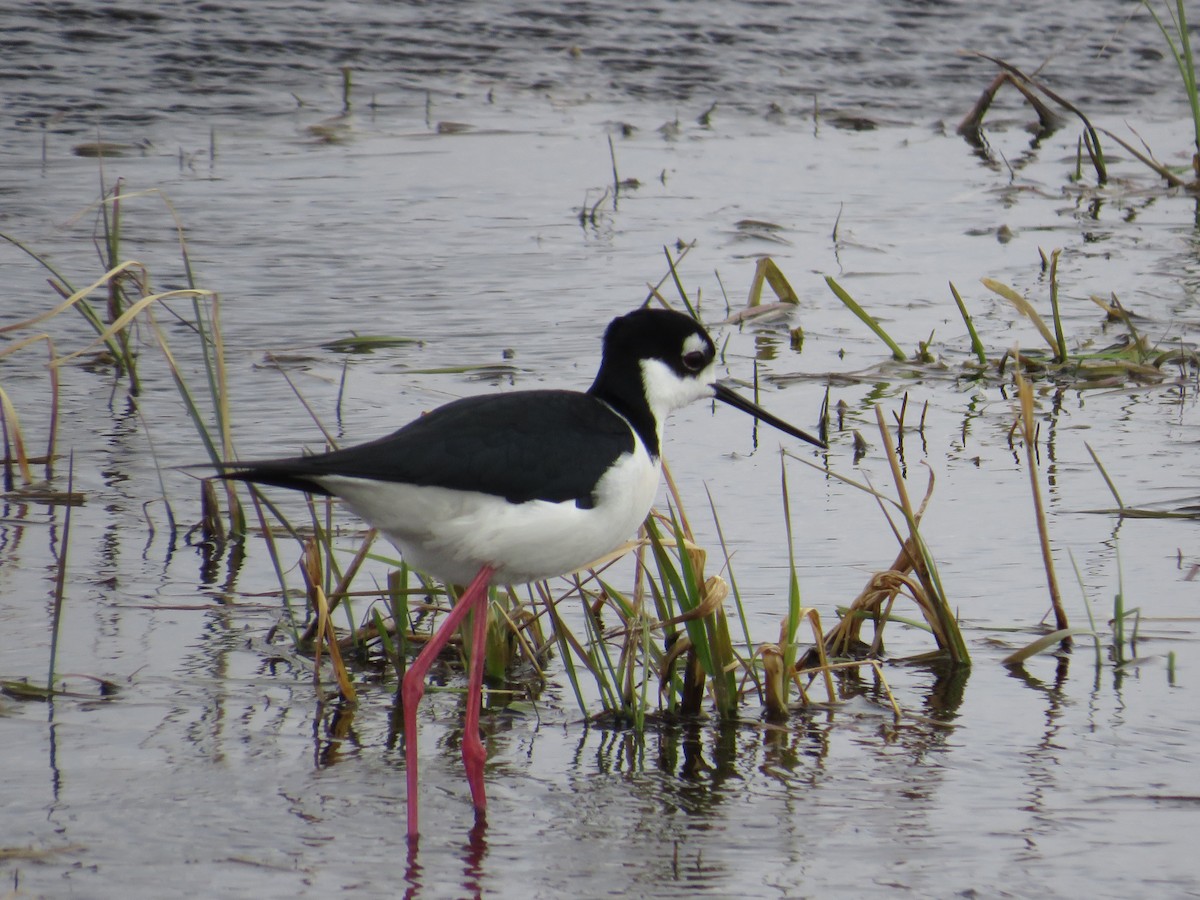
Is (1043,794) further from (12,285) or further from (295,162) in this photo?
(295,162)

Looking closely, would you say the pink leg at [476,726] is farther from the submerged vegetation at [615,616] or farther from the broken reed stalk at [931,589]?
the broken reed stalk at [931,589]

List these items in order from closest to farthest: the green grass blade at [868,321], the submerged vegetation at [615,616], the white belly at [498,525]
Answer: the white belly at [498,525] < the submerged vegetation at [615,616] < the green grass blade at [868,321]

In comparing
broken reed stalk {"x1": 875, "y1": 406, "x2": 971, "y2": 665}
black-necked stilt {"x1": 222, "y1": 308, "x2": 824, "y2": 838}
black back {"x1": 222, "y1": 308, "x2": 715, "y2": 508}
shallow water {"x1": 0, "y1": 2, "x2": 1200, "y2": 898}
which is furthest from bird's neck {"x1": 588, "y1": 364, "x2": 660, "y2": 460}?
shallow water {"x1": 0, "y1": 2, "x2": 1200, "y2": 898}

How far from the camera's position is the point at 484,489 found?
3742 mm

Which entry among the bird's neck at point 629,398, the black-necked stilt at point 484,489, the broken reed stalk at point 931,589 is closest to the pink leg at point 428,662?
the black-necked stilt at point 484,489

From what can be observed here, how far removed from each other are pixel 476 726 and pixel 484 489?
53 cm

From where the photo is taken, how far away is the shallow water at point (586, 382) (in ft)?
11.8

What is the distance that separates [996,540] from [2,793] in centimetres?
288

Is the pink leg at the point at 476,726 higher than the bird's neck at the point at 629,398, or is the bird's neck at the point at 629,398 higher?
the bird's neck at the point at 629,398

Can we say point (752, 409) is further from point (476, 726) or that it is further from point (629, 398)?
point (476, 726)

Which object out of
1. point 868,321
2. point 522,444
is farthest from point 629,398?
point 868,321

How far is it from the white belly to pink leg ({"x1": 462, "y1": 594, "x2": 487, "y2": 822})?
179 millimetres

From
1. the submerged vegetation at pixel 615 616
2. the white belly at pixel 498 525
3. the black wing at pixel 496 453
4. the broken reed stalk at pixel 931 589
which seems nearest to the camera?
the black wing at pixel 496 453

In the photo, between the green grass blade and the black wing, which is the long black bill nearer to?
the black wing
